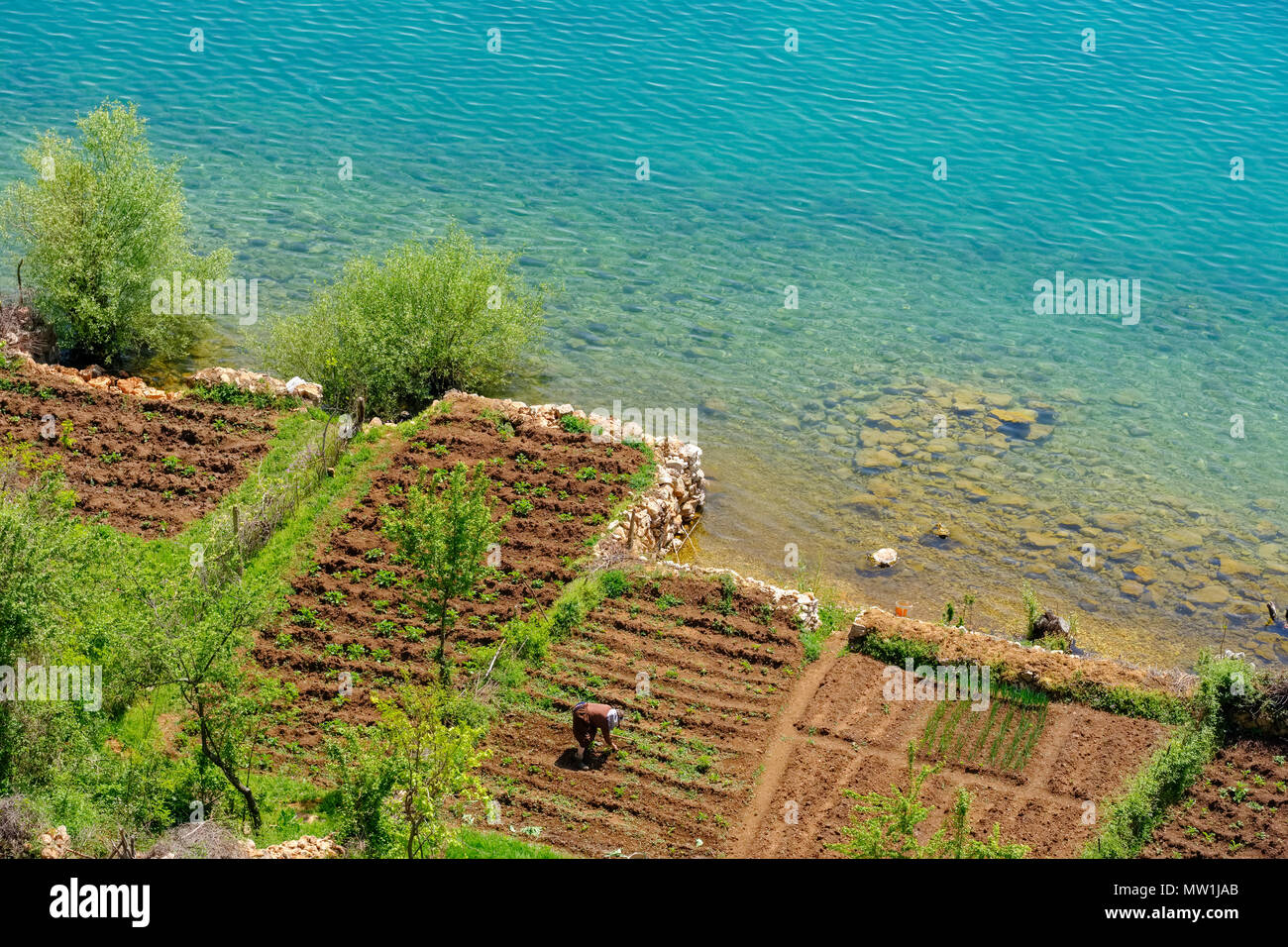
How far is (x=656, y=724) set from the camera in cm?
2416

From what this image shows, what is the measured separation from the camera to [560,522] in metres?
29.6

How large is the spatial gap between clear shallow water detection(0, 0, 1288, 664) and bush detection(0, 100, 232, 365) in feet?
10.0

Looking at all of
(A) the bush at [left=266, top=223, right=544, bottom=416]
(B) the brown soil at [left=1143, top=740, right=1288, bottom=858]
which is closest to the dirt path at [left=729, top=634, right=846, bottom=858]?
(B) the brown soil at [left=1143, top=740, right=1288, bottom=858]

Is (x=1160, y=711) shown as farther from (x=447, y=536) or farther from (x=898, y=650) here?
(x=447, y=536)

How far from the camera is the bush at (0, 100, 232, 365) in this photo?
35.2m

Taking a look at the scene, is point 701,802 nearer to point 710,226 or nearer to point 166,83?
point 710,226

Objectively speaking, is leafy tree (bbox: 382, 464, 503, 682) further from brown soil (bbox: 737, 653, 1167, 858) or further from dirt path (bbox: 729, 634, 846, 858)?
brown soil (bbox: 737, 653, 1167, 858)

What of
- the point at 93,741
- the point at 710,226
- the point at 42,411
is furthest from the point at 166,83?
the point at 93,741

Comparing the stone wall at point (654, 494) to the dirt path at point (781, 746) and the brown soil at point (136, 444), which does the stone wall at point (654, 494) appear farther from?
the brown soil at point (136, 444)

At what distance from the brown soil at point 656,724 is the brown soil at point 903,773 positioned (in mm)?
677

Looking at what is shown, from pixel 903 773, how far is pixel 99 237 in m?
25.3

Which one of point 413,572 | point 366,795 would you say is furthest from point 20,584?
point 413,572
